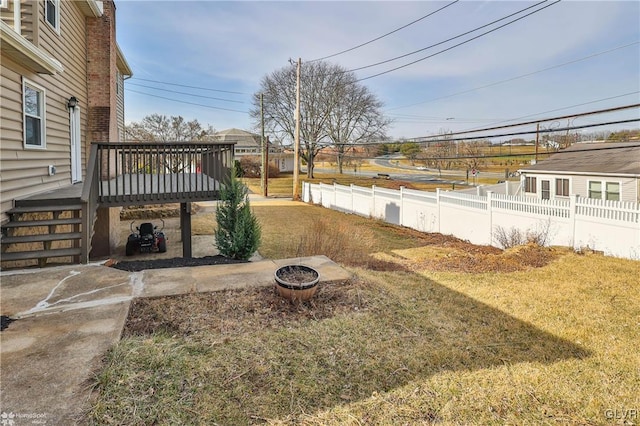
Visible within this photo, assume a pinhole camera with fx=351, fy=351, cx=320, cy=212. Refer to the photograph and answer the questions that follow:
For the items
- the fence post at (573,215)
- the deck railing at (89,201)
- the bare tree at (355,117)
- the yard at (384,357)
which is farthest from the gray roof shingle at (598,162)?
the bare tree at (355,117)

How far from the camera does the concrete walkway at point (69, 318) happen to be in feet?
7.16

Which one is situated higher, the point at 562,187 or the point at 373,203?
the point at 562,187

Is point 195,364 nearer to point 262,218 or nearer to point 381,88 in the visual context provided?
point 262,218

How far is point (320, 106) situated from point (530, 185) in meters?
22.2

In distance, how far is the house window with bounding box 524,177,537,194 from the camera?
20.7 meters

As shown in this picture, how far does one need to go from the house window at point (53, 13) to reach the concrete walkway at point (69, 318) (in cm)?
533

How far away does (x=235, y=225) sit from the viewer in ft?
21.2

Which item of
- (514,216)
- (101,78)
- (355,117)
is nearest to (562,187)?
(514,216)

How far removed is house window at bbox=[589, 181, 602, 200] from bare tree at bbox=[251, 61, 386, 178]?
70.6ft

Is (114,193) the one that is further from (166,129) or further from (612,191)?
(166,129)

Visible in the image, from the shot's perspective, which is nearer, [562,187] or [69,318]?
[69,318]

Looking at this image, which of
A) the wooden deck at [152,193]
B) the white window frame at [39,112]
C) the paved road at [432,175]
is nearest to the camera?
the white window frame at [39,112]

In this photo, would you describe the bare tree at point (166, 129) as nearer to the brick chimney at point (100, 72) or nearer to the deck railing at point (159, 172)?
the brick chimney at point (100, 72)

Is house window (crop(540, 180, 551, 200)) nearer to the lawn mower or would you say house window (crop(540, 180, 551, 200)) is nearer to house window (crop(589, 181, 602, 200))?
house window (crop(589, 181, 602, 200))
